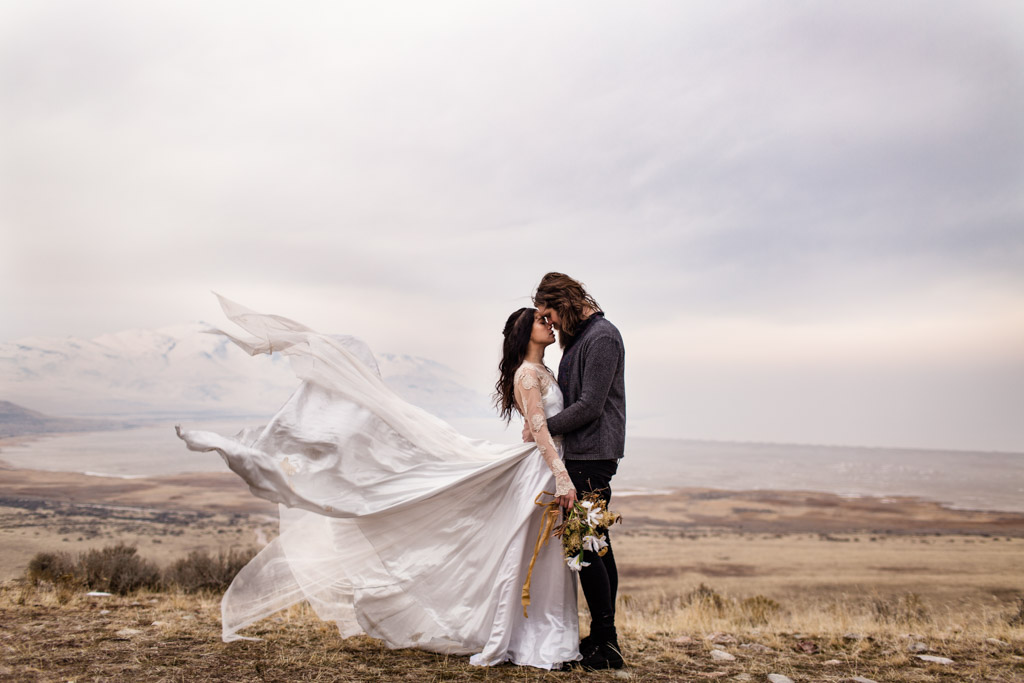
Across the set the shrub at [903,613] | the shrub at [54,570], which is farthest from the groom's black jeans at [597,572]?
the shrub at [54,570]

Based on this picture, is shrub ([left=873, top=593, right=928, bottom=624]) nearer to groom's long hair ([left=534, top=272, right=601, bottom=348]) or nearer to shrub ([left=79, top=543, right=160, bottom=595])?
groom's long hair ([left=534, top=272, right=601, bottom=348])

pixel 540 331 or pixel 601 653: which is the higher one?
pixel 540 331

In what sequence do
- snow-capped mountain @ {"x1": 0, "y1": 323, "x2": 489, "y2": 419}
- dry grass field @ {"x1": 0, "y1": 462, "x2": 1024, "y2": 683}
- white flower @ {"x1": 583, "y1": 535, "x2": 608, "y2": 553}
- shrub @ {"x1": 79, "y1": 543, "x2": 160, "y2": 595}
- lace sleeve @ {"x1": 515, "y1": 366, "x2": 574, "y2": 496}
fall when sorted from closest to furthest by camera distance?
white flower @ {"x1": 583, "y1": 535, "x2": 608, "y2": 553} → lace sleeve @ {"x1": 515, "y1": 366, "x2": 574, "y2": 496} → dry grass field @ {"x1": 0, "y1": 462, "x2": 1024, "y2": 683} → shrub @ {"x1": 79, "y1": 543, "x2": 160, "y2": 595} → snow-capped mountain @ {"x1": 0, "y1": 323, "x2": 489, "y2": 419}

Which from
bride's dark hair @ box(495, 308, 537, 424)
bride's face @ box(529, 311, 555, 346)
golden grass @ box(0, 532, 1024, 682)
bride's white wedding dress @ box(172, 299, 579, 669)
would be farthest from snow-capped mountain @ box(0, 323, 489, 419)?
bride's face @ box(529, 311, 555, 346)

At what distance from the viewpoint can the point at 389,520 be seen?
482cm

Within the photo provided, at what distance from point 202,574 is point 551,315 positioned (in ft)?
22.7

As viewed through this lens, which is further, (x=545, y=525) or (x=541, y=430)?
(x=545, y=525)

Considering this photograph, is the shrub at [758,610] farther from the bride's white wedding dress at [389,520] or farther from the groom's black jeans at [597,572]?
the bride's white wedding dress at [389,520]

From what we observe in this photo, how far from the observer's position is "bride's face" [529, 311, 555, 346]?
15.1 ft

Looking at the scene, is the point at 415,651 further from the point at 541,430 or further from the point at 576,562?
the point at 541,430

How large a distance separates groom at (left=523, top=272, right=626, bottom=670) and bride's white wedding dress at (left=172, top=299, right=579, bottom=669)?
0.55 ft

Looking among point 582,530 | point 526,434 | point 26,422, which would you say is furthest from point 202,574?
point 26,422

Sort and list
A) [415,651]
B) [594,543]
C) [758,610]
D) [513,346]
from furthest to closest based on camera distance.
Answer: [758,610], [415,651], [513,346], [594,543]

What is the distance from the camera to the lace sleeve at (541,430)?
4.36 metres
